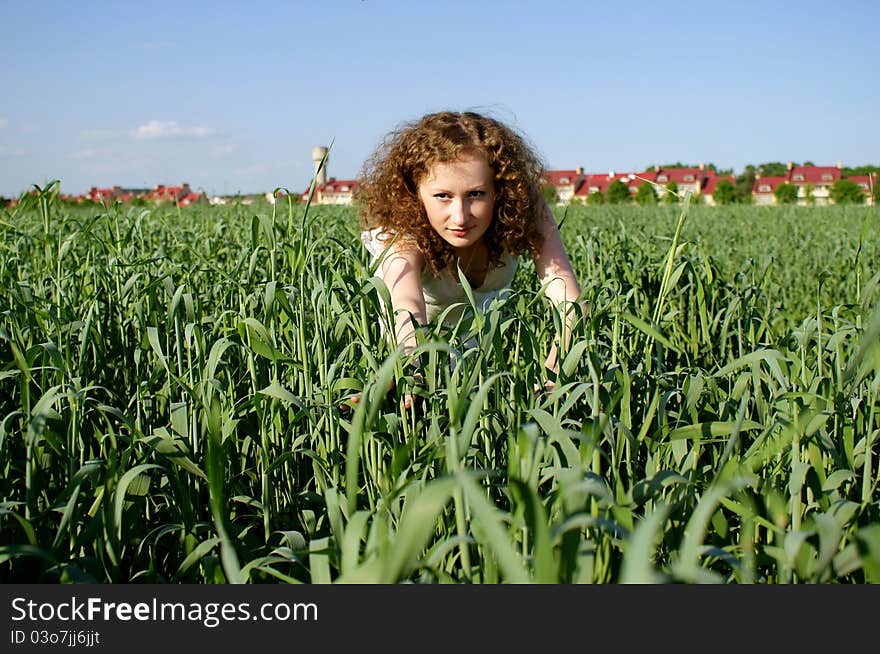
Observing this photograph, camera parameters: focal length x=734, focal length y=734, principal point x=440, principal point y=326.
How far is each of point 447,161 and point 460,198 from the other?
0.13 m

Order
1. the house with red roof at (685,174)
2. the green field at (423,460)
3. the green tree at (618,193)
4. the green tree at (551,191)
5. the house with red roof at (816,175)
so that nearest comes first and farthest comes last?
the green field at (423,460), the green tree at (551,191), the green tree at (618,193), the house with red roof at (685,174), the house with red roof at (816,175)

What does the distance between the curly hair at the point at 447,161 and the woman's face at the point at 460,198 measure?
4cm

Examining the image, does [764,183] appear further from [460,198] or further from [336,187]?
[460,198]

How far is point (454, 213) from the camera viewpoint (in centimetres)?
222

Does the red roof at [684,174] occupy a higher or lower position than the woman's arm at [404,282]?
higher

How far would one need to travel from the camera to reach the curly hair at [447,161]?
234cm

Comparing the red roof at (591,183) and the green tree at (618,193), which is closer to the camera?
the green tree at (618,193)

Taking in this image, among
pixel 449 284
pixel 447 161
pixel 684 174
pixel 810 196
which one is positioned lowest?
pixel 449 284

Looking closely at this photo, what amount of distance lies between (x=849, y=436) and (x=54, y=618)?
1422mm

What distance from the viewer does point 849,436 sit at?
144cm

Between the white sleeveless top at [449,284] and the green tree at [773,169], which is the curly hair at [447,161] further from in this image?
the green tree at [773,169]

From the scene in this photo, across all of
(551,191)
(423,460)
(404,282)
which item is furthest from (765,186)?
(423,460)

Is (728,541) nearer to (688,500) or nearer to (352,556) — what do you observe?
(688,500)

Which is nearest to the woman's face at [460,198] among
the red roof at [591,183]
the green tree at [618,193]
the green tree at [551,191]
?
the green tree at [551,191]
